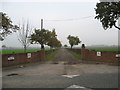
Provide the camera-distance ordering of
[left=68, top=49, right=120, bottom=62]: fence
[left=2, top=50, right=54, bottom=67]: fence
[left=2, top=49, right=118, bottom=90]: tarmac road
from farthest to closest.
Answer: [left=68, top=49, right=120, bottom=62]: fence
[left=2, top=50, right=54, bottom=67]: fence
[left=2, top=49, right=118, bottom=90]: tarmac road

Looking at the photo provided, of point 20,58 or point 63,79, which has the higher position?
point 20,58

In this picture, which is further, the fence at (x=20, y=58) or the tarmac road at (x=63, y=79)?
the fence at (x=20, y=58)

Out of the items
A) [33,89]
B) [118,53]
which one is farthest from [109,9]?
[33,89]

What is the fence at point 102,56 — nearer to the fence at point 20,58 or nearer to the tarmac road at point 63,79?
the tarmac road at point 63,79

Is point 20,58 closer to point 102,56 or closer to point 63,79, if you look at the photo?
point 63,79

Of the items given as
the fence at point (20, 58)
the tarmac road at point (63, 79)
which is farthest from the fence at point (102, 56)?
the fence at point (20, 58)

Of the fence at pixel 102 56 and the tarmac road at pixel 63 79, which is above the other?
the fence at pixel 102 56

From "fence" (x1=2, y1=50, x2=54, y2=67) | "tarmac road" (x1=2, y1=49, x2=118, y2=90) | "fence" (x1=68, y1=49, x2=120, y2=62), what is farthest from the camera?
"fence" (x1=68, y1=49, x2=120, y2=62)

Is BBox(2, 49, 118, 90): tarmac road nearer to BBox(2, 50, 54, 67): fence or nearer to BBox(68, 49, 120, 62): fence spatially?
BBox(2, 50, 54, 67): fence

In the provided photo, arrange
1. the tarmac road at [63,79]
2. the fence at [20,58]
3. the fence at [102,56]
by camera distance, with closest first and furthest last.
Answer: the tarmac road at [63,79], the fence at [20,58], the fence at [102,56]

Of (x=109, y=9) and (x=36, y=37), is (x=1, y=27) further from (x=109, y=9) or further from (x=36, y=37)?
(x=36, y=37)

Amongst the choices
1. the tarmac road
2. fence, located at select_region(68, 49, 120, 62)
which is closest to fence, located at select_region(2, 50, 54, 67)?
the tarmac road

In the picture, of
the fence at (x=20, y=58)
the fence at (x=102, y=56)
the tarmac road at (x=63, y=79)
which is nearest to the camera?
the tarmac road at (x=63, y=79)

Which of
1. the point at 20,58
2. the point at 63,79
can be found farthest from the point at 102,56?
the point at 63,79
